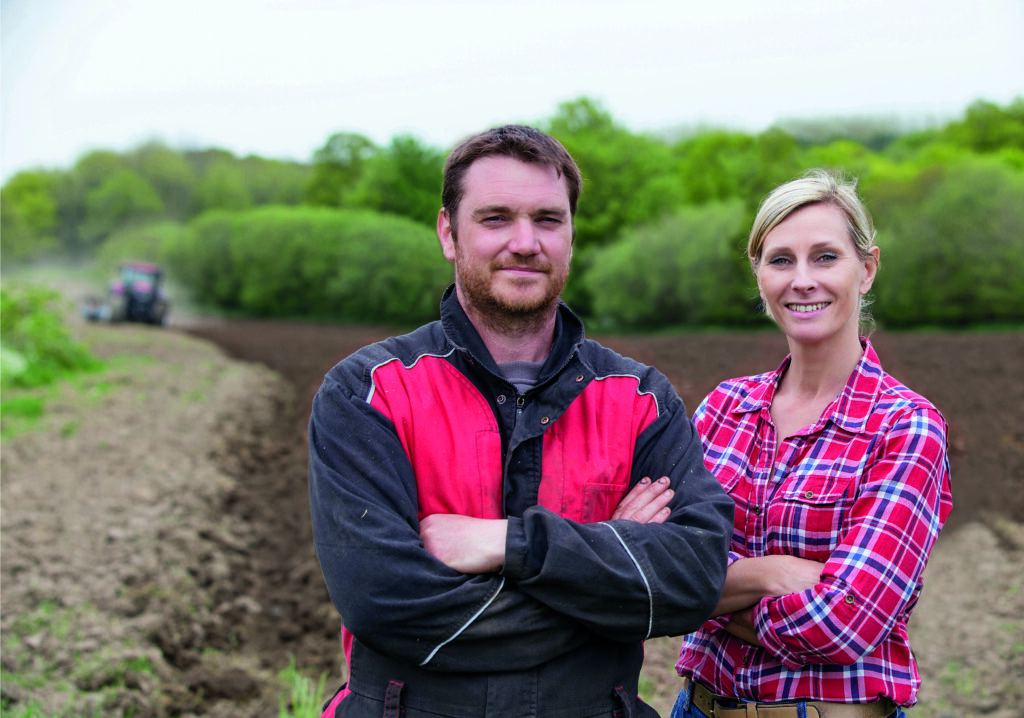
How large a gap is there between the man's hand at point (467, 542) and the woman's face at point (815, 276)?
1.01 meters

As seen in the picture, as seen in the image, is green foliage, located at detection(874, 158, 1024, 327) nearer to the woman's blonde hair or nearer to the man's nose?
the woman's blonde hair

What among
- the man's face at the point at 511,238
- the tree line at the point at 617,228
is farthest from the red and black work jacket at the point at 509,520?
the tree line at the point at 617,228

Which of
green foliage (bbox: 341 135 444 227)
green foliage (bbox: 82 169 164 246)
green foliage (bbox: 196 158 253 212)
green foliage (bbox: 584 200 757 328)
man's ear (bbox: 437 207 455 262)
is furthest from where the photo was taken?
green foliage (bbox: 82 169 164 246)

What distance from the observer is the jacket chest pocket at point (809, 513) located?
207cm

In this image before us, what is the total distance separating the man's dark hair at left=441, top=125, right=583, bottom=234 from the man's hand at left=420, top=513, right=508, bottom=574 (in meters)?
0.78

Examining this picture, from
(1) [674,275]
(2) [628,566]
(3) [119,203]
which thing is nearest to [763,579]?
(2) [628,566]

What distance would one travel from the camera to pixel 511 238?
206cm

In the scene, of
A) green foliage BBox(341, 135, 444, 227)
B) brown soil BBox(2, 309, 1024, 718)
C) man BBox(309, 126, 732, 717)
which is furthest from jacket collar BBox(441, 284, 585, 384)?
green foliage BBox(341, 135, 444, 227)

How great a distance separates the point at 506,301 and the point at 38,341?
1627cm

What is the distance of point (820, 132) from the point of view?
178 ft

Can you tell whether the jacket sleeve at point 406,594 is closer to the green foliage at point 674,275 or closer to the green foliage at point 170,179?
the green foliage at point 674,275

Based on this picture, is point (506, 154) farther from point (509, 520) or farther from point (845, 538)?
point (845, 538)

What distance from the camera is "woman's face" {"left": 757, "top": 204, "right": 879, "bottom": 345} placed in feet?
7.35

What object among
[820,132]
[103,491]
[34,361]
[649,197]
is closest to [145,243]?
[34,361]
